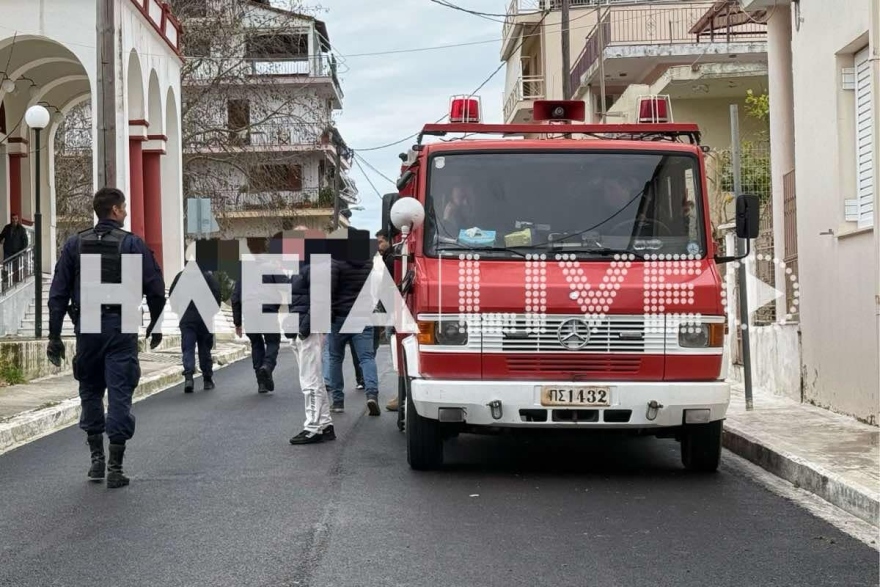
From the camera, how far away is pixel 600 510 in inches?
286

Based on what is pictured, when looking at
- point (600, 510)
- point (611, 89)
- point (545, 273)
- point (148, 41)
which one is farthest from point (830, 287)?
point (611, 89)

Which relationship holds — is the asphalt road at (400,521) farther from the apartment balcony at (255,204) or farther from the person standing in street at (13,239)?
the apartment balcony at (255,204)

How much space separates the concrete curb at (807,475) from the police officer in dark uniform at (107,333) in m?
4.52

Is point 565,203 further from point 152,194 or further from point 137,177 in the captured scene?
point 152,194

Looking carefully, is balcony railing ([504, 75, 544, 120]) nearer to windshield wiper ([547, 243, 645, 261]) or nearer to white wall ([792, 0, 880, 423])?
white wall ([792, 0, 880, 423])

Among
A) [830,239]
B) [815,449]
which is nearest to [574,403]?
[815,449]

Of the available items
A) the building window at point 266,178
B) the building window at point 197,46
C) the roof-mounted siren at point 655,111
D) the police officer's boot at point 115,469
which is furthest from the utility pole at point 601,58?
the police officer's boot at point 115,469

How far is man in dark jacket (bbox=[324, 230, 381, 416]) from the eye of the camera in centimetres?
1155

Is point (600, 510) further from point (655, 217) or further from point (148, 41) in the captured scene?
point (148, 41)

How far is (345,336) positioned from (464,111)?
3305 millimetres

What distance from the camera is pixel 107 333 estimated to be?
8250mm

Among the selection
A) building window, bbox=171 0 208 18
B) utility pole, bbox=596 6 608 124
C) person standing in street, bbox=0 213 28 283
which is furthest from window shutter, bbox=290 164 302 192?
person standing in street, bbox=0 213 28 283

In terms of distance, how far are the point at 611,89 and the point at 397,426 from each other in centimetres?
2688

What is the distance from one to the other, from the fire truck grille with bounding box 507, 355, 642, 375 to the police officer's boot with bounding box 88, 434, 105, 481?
291cm
